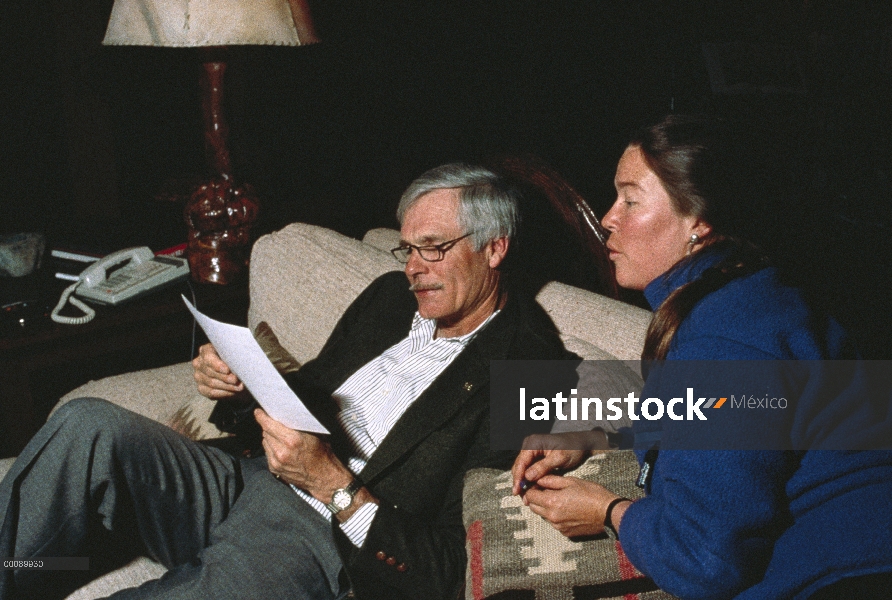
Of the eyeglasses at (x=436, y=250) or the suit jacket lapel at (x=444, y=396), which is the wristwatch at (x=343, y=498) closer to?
the suit jacket lapel at (x=444, y=396)

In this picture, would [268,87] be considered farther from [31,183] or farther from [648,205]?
[648,205]

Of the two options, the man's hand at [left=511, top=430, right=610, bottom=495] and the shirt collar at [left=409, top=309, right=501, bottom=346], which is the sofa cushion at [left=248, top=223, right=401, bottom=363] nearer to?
the shirt collar at [left=409, top=309, right=501, bottom=346]

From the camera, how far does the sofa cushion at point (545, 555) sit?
98 cm

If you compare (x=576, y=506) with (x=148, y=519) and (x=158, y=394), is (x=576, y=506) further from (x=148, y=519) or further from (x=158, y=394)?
(x=158, y=394)

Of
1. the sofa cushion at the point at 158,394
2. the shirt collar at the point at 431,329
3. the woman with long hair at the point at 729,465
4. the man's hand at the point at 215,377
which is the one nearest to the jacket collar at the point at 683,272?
the woman with long hair at the point at 729,465

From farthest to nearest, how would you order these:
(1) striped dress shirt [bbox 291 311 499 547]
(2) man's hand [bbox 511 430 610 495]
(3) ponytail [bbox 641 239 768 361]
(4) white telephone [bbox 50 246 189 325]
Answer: (4) white telephone [bbox 50 246 189 325] → (1) striped dress shirt [bbox 291 311 499 547] → (2) man's hand [bbox 511 430 610 495] → (3) ponytail [bbox 641 239 768 361]

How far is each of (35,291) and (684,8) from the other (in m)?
2.41

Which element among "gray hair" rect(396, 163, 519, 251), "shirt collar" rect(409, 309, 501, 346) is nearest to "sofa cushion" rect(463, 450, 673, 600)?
"shirt collar" rect(409, 309, 501, 346)

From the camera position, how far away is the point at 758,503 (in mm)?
817

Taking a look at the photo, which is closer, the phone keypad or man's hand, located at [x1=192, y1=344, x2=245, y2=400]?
man's hand, located at [x1=192, y1=344, x2=245, y2=400]

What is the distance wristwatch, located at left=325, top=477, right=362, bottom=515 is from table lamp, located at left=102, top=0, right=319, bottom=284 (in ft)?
3.56

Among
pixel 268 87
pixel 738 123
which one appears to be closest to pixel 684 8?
pixel 268 87

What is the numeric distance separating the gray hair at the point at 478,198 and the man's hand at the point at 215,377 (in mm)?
520

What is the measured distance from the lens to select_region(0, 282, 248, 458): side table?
6.08 ft
